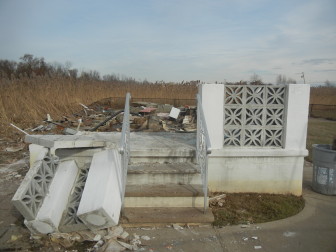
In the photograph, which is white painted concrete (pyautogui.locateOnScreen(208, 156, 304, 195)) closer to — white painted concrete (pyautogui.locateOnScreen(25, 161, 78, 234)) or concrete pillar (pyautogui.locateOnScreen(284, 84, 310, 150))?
concrete pillar (pyautogui.locateOnScreen(284, 84, 310, 150))

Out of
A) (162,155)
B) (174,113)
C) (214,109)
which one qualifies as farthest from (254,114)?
(174,113)

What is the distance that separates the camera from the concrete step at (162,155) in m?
4.97

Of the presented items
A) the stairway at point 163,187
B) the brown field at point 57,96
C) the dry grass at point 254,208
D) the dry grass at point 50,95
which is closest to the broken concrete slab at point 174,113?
the stairway at point 163,187

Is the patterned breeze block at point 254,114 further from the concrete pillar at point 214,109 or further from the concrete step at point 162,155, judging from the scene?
the concrete step at point 162,155

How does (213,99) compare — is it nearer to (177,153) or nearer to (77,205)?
(177,153)

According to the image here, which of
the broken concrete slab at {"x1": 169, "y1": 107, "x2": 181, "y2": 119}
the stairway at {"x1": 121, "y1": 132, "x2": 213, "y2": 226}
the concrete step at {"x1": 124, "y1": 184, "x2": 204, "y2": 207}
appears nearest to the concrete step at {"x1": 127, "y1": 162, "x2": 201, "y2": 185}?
the stairway at {"x1": 121, "y1": 132, "x2": 213, "y2": 226}

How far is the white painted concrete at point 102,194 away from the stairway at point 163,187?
0.81 feet

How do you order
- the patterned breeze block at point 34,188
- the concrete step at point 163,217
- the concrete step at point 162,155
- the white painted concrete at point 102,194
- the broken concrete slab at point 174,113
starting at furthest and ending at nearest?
the broken concrete slab at point 174,113 → the concrete step at point 162,155 → the concrete step at point 163,217 → the white painted concrete at point 102,194 → the patterned breeze block at point 34,188

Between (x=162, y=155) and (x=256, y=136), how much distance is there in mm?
1747

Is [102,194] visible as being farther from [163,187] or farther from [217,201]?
[217,201]

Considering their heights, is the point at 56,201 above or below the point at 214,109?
below

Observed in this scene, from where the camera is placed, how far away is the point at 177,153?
4.99 m

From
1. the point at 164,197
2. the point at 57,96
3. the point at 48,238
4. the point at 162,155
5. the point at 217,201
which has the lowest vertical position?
the point at 48,238

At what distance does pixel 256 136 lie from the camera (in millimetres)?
5023
